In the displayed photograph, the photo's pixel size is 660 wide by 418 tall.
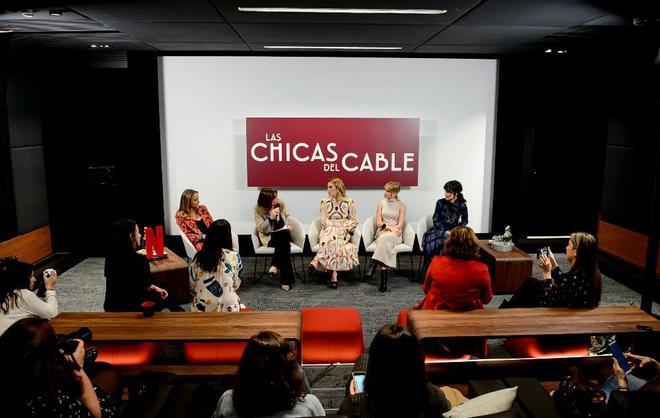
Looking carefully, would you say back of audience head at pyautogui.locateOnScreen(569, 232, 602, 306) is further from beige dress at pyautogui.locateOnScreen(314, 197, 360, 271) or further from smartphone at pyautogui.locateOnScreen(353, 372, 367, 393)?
beige dress at pyautogui.locateOnScreen(314, 197, 360, 271)

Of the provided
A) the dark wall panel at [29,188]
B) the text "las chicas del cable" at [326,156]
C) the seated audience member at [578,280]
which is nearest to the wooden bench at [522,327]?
the seated audience member at [578,280]

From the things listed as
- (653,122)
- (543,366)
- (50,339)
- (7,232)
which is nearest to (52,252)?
(7,232)

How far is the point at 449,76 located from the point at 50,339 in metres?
6.50

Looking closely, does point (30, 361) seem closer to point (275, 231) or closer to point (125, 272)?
point (125, 272)

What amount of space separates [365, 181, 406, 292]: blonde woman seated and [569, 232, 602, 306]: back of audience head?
113 inches

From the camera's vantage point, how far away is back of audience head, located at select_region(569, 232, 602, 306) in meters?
4.04

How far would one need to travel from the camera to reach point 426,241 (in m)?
7.02

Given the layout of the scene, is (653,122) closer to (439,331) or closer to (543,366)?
(543,366)

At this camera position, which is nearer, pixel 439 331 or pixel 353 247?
pixel 439 331

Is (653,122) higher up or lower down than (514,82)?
lower down

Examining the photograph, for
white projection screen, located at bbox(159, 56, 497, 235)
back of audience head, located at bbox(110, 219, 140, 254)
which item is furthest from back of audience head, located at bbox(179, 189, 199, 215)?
back of audience head, located at bbox(110, 219, 140, 254)

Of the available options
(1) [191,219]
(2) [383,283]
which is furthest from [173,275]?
(2) [383,283]

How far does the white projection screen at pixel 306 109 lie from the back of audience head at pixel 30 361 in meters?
5.45

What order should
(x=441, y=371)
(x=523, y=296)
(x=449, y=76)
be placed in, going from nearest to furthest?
(x=441, y=371)
(x=523, y=296)
(x=449, y=76)
